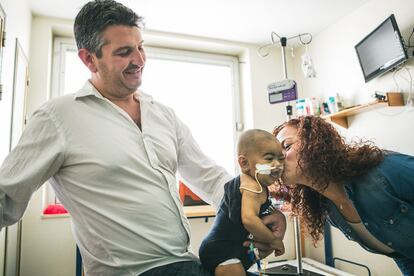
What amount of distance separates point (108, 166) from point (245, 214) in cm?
45

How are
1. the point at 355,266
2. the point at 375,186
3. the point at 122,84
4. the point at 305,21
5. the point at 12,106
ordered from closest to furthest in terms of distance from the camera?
the point at 122,84
the point at 375,186
the point at 12,106
the point at 355,266
the point at 305,21

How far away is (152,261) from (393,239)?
96 cm

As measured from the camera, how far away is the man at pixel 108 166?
0.91 metres

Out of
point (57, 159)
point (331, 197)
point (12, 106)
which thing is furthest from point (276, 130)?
point (12, 106)

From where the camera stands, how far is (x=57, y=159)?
36.6 inches

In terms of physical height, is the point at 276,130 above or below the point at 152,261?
above

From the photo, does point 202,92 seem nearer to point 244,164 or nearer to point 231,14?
point 231,14

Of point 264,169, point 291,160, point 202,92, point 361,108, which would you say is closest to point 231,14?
point 202,92

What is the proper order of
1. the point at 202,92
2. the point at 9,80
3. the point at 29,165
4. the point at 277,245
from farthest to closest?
the point at 202,92 < the point at 9,80 < the point at 277,245 < the point at 29,165

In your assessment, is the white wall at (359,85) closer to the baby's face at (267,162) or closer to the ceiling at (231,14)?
the ceiling at (231,14)

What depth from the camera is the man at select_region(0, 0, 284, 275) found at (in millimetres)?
907

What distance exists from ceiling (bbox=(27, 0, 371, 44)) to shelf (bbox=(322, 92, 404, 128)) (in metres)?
1.06

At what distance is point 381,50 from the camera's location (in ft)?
8.60

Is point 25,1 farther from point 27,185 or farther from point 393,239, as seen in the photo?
point 393,239
